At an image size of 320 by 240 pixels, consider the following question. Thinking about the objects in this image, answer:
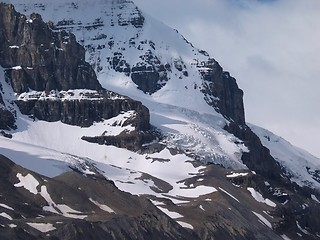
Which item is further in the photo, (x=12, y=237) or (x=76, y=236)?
(x=76, y=236)

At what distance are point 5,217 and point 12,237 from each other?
15.2 metres

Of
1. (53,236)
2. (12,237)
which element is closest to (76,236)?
(53,236)

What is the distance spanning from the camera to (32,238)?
188750mm

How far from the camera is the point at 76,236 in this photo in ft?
655

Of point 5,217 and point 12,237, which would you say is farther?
point 5,217

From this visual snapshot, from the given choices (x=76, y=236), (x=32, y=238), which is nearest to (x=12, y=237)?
(x=32, y=238)

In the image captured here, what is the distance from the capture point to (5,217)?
654ft

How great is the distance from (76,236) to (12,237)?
17.1 m

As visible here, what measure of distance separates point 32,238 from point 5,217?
39.5 feet

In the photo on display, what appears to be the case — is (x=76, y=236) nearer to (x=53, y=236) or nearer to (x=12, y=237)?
(x=53, y=236)

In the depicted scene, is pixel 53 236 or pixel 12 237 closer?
pixel 12 237

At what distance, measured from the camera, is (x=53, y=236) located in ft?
644

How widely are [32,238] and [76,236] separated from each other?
12184mm

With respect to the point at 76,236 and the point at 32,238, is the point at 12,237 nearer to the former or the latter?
the point at 32,238
